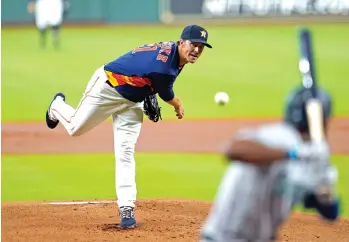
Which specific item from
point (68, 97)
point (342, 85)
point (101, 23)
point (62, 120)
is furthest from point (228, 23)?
point (62, 120)

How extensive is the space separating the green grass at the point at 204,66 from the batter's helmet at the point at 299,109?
10966 millimetres

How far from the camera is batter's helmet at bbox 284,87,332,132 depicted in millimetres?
3324

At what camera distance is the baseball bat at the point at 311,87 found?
10.4 ft

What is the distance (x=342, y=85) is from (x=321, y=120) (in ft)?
47.6

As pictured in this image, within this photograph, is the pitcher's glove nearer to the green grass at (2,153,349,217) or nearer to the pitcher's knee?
the pitcher's knee

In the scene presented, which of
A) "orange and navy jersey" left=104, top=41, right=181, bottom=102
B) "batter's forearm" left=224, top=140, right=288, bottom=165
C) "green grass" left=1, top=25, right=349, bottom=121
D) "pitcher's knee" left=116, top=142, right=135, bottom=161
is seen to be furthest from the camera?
"green grass" left=1, top=25, right=349, bottom=121

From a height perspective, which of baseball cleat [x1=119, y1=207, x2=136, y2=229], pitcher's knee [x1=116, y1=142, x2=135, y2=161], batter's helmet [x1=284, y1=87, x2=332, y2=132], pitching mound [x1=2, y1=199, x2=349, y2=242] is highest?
batter's helmet [x1=284, y1=87, x2=332, y2=132]

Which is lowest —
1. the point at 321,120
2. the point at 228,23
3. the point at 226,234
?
the point at 226,234

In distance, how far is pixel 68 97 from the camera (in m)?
16.0

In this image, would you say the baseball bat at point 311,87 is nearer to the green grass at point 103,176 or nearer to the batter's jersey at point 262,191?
the batter's jersey at point 262,191

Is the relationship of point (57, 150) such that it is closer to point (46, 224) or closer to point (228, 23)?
point (46, 224)

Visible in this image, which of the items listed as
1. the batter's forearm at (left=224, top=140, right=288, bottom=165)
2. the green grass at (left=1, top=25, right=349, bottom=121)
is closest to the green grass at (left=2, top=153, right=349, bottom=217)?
the green grass at (left=1, top=25, right=349, bottom=121)

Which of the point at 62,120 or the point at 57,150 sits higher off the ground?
the point at 62,120

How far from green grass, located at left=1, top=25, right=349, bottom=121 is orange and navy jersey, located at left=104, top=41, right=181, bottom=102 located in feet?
25.2
